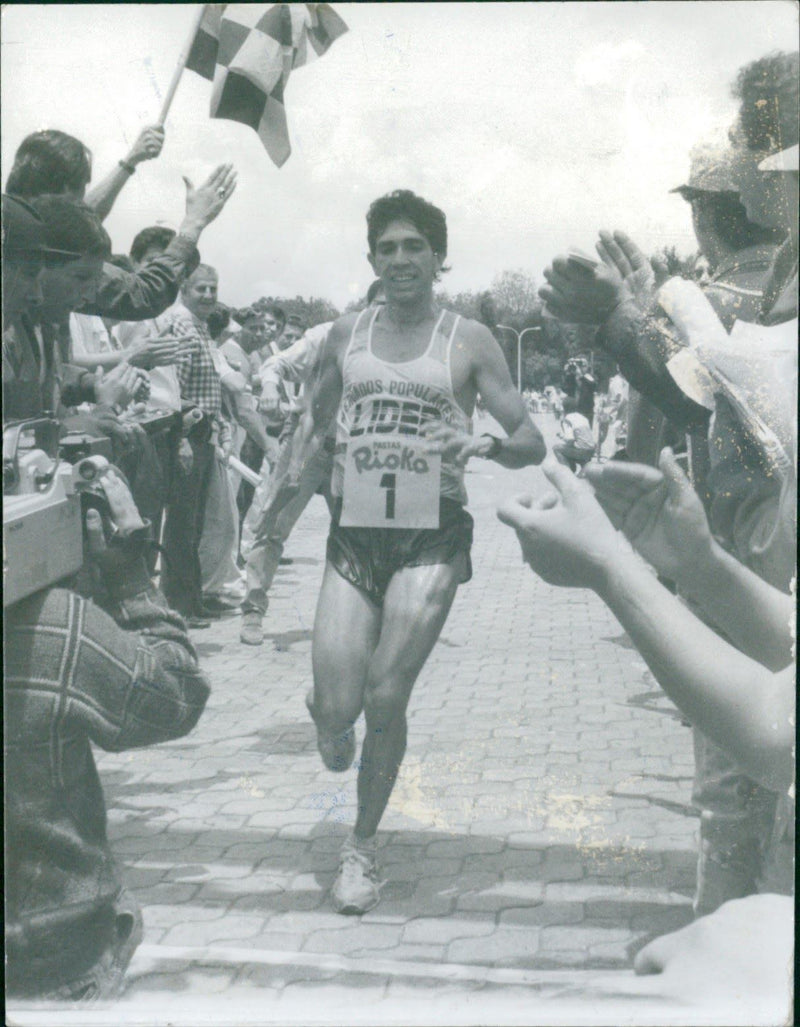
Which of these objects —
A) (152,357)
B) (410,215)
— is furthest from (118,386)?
(410,215)

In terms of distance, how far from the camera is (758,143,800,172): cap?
2.45 m

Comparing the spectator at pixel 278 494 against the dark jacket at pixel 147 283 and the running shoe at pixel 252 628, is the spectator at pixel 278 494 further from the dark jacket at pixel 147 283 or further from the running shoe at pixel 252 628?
the dark jacket at pixel 147 283

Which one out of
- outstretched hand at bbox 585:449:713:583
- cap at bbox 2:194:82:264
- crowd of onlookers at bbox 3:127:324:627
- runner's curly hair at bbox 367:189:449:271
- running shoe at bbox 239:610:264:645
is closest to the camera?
outstretched hand at bbox 585:449:713:583

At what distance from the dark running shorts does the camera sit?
2.32 feet

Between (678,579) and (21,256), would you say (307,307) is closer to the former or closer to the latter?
(21,256)

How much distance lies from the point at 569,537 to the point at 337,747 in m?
1.44

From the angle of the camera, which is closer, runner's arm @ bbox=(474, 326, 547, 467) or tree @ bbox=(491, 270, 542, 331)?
tree @ bbox=(491, 270, 542, 331)

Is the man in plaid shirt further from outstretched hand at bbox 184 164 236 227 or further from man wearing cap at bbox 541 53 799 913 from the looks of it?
man wearing cap at bbox 541 53 799 913

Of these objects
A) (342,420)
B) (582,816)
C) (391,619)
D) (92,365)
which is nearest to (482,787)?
(582,816)

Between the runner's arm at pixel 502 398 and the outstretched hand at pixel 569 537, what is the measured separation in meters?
1.14

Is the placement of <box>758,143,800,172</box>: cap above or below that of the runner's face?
above

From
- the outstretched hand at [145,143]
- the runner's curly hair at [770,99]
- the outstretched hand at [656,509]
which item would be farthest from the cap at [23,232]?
the runner's curly hair at [770,99]

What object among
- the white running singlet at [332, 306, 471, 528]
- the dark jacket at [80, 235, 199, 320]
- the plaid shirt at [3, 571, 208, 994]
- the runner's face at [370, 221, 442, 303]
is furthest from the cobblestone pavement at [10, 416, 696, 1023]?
the dark jacket at [80, 235, 199, 320]

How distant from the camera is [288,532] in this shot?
3.41 meters
